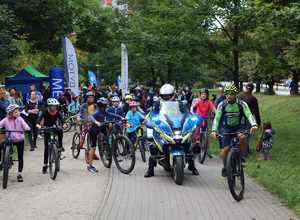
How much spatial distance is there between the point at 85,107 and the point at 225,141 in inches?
172

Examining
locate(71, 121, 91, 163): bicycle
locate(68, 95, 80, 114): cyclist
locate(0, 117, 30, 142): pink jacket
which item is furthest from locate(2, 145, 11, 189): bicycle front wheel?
locate(68, 95, 80, 114): cyclist

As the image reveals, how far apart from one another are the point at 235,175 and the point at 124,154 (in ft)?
11.3

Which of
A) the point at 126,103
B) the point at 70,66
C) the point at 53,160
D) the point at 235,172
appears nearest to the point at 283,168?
the point at 235,172

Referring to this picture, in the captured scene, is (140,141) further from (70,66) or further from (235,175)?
(70,66)

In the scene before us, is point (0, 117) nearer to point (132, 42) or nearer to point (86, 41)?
point (132, 42)

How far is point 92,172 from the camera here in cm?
1180

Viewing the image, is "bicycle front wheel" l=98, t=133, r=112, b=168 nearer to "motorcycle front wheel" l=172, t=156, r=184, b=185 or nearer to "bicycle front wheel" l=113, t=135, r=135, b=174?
"bicycle front wheel" l=113, t=135, r=135, b=174

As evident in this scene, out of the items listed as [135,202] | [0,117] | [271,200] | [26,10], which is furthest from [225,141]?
[26,10]

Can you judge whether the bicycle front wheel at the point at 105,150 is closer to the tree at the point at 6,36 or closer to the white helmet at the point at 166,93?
the white helmet at the point at 166,93

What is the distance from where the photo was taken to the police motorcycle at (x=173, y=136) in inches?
404

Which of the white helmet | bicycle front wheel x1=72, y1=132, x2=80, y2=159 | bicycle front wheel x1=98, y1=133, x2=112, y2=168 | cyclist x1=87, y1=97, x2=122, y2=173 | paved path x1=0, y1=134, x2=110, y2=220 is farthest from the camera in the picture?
bicycle front wheel x1=72, y1=132, x2=80, y2=159

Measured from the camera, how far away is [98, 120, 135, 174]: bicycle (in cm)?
1150

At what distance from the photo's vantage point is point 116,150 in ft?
38.9

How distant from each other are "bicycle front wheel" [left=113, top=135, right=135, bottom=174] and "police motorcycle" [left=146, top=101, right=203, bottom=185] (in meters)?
0.64
